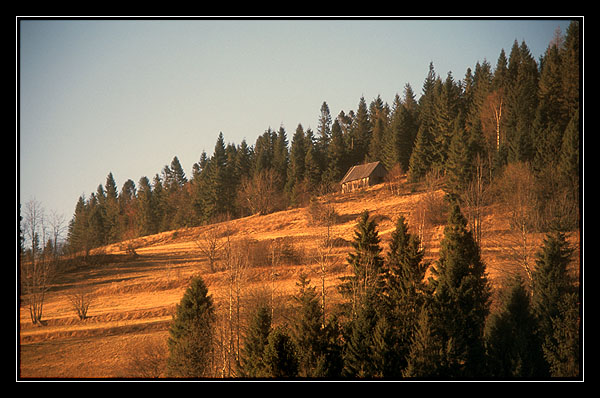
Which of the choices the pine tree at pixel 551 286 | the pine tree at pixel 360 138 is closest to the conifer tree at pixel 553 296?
the pine tree at pixel 551 286

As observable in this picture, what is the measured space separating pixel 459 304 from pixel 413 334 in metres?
3.88

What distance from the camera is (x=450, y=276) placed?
20.7 m

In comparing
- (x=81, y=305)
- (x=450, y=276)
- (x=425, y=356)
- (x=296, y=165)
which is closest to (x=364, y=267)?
(x=450, y=276)

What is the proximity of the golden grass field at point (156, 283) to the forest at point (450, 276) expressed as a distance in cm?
225

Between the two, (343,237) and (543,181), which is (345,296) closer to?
(343,237)

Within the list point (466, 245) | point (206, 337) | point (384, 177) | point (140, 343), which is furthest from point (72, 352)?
point (384, 177)

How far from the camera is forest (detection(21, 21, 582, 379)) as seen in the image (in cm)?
1642

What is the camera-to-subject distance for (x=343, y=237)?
39969 millimetres

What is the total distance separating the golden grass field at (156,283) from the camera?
1973 cm

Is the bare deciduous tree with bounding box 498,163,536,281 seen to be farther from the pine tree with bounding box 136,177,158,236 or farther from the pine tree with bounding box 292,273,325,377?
the pine tree with bounding box 136,177,158,236

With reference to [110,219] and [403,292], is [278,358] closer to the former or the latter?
[403,292]

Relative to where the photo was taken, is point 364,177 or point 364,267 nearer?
point 364,267
